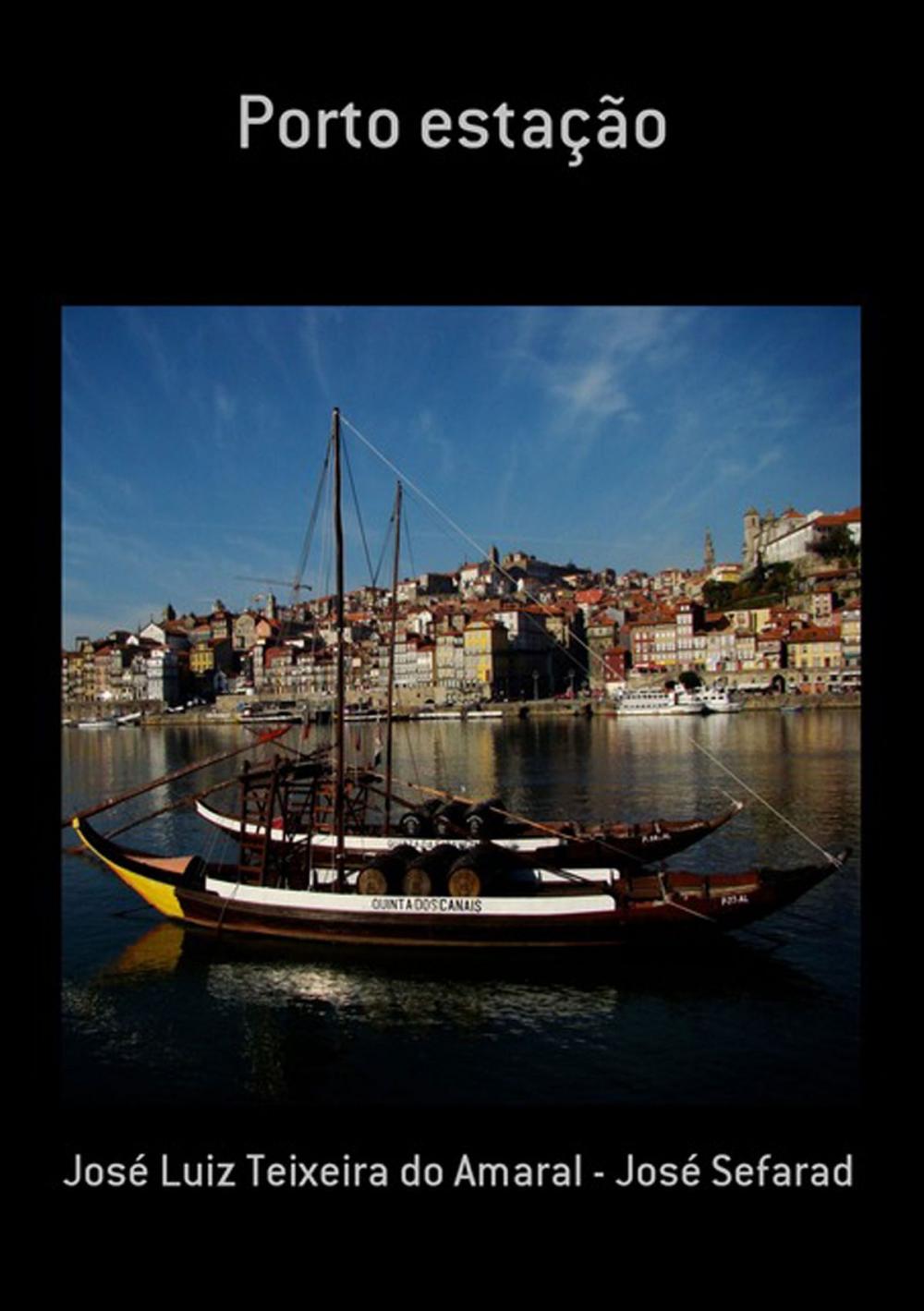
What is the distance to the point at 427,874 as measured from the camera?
10188 millimetres

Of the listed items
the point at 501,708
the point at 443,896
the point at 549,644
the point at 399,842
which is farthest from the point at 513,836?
the point at 549,644

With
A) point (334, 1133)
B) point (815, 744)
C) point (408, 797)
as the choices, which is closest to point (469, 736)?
point (815, 744)

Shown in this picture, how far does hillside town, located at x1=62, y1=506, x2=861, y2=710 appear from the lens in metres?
63.3

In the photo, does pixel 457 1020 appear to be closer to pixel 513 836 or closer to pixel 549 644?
pixel 513 836

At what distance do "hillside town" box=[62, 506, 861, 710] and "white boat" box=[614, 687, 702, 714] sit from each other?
8.66ft

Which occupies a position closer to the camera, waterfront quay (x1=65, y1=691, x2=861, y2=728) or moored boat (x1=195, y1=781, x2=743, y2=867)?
moored boat (x1=195, y1=781, x2=743, y2=867)

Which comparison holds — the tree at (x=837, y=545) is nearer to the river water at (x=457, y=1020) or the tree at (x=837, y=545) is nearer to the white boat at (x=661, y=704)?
the white boat at (x=661, y=704)

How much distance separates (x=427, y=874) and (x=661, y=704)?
157 feet

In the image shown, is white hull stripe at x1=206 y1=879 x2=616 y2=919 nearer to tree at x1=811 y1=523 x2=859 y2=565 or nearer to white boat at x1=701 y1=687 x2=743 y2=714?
white boat at x1=701 y1=687 x2=743 y2=714

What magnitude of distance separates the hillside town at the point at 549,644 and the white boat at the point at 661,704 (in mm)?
2641

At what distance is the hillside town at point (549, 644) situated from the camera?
208 feet

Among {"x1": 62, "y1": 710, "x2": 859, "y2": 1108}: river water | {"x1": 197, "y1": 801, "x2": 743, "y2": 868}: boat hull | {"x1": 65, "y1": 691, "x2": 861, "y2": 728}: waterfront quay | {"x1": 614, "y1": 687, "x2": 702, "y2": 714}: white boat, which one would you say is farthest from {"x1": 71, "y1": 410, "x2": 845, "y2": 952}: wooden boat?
{"x1": 614, "y1": 687, "x2": 702, "y2": 714}: white boat

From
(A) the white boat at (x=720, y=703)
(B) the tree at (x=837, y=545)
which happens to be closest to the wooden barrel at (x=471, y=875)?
(A) the white boat at (x=720, y=703)
